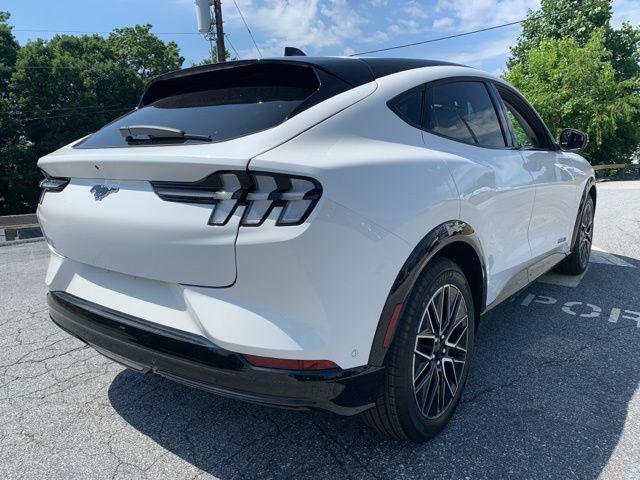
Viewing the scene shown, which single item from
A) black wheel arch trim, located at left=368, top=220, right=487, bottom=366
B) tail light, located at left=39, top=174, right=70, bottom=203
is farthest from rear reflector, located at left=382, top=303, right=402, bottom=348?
tail light, located at left=39, top=174, right=70, bottom=203

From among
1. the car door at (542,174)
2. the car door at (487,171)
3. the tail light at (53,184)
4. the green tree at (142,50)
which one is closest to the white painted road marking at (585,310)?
the car door at (542,174)

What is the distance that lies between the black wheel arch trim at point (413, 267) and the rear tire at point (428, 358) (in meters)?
0.08

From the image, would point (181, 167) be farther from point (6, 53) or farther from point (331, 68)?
point (6, 53)

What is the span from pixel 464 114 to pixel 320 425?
1.85 m

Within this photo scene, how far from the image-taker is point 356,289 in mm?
1668

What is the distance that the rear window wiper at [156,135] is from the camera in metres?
1.87

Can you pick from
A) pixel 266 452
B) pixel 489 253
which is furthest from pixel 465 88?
pixel 266 452

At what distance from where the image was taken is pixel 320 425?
7.57 ft

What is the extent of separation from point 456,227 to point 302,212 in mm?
931

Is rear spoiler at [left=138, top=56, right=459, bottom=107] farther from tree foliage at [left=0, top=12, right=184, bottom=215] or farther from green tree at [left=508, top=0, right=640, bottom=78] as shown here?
green tree at [left=508, top=0, right=640, bottom=78]

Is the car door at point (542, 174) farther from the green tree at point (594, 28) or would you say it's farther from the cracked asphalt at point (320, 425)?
the green tree at point (594, 28)

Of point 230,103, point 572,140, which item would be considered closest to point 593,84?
point 572,140

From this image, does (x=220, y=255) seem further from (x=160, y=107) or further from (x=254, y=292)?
(x=160, y=107)

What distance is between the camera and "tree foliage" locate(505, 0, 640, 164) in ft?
79.0
